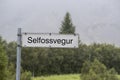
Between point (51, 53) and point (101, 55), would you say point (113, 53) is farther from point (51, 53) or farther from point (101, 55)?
point (51, 53)

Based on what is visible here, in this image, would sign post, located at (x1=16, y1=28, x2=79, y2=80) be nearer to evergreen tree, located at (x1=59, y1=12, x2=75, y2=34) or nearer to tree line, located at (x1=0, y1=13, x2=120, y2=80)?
tree line, located at (x1=0, y1=13, x2=120, y2=80)

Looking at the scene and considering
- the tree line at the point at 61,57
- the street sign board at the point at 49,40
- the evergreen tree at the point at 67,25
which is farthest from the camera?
the evergreen tree at the point at 67,25

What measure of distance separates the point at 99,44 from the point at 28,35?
105m

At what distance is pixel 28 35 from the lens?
928 centimetres

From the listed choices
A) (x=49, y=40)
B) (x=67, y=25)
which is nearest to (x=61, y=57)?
(x=67, y=25)

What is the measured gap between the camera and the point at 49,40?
30.4 ft

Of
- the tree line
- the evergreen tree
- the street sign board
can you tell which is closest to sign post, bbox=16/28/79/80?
the street sign board

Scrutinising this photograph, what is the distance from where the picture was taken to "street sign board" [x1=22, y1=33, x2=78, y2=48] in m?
9.23

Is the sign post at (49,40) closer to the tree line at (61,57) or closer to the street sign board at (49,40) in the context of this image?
the street sign board at (49,40)

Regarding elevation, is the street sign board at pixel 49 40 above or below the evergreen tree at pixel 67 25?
below

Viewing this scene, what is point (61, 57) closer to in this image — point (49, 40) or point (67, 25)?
point (67, 25)

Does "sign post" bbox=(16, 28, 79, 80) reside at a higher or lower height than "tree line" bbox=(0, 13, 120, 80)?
lower

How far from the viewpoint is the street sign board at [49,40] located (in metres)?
9.23

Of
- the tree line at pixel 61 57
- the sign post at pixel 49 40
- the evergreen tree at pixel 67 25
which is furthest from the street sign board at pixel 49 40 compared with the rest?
the evergreen tree at pixel 67 25
